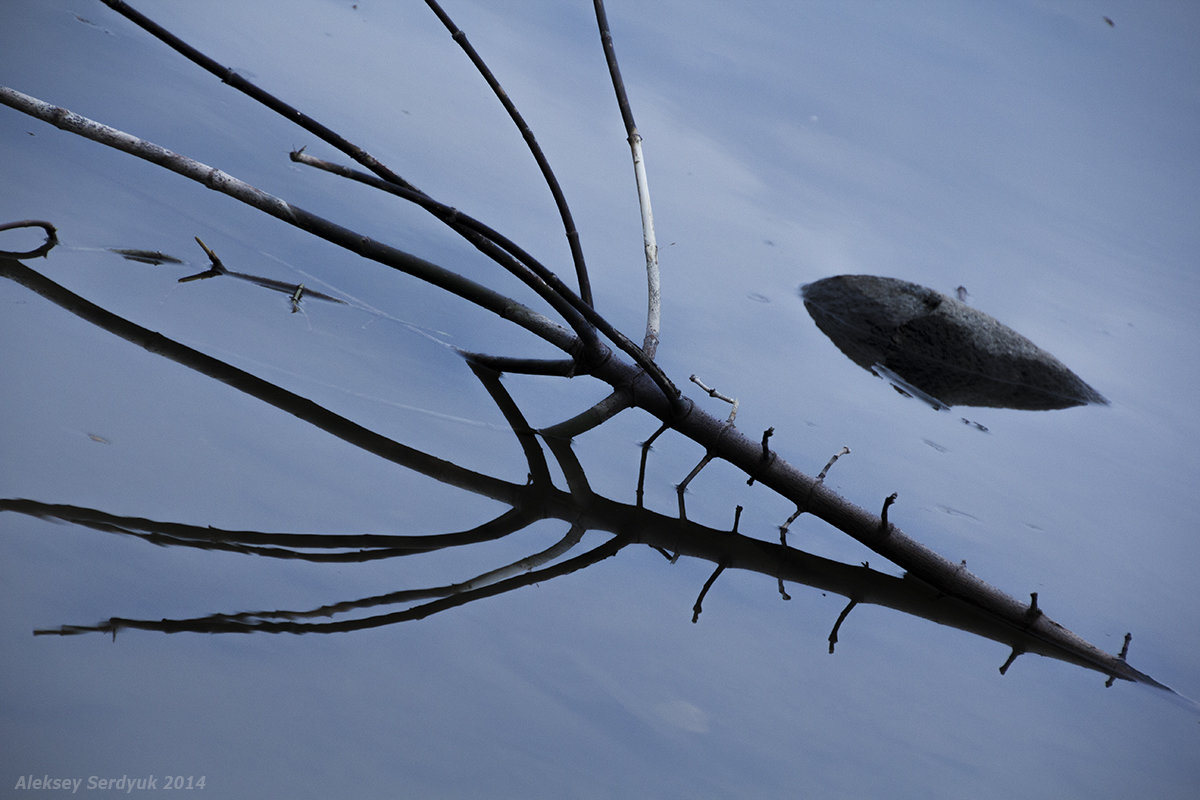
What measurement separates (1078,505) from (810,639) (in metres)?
0.95

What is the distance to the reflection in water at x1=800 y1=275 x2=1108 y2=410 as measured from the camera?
2381 mm

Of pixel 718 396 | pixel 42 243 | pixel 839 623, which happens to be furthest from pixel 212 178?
pixel 839 623

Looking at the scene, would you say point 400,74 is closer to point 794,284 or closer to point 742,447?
point 794,284

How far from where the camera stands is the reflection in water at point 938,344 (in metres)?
2.38

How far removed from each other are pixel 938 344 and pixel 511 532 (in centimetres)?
154

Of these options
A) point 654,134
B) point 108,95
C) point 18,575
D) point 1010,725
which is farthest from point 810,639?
point 654,134

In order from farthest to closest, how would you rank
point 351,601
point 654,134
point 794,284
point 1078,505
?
point 654,134 < point 794,284 < point 1078,505 < point 351,601

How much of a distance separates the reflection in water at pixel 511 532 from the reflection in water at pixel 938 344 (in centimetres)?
95

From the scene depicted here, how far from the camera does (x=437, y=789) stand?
2.96 ft

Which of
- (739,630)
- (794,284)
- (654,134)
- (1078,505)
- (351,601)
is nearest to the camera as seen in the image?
(351,601)

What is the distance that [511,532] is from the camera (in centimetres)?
131

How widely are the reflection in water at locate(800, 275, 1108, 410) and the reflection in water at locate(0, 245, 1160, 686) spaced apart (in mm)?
955

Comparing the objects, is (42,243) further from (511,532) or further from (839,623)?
(839,623)

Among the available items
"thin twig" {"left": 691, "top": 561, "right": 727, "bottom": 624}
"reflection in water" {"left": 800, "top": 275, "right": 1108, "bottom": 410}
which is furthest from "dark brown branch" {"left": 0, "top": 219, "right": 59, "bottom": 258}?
"reflection in water" {"left": 800, "top": 275, "right": 1108, "bottom": 410}
